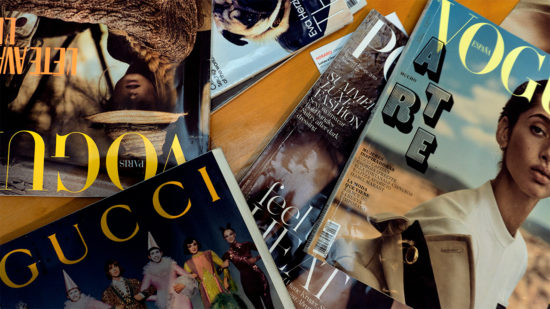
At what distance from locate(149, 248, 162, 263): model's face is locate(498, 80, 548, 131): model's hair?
0.61 m

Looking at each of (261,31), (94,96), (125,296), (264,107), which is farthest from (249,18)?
(125,296)

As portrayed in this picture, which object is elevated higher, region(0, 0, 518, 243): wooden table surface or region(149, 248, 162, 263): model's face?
region(0, 0, 518, 243): wooden table surface

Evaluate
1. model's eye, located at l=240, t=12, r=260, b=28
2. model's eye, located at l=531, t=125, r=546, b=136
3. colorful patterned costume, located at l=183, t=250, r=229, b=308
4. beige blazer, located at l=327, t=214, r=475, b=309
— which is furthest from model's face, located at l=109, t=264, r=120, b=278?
model's eye, located at l=531, t=125, r=546, b=136

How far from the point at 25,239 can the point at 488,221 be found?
760 millimetres

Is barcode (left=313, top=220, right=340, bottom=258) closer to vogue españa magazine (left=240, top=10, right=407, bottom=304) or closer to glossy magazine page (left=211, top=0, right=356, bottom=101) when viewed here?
vogue españa magazine (left=240, top=10, right=407, bottom=304)

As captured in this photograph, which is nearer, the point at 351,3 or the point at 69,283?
the point at 69,283

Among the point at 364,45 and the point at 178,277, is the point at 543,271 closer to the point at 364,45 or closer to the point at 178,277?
the point at 364,45

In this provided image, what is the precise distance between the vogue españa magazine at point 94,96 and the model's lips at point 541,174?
0.56m

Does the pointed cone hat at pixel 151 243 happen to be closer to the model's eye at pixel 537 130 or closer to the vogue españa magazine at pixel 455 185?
the vogue españa magazine at pixel 455 185

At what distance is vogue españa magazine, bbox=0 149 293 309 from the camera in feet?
1.95

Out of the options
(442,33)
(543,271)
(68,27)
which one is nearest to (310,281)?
(543,271)

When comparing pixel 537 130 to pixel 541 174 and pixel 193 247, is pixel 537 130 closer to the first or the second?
pixel 541 174

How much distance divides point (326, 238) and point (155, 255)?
0.28m

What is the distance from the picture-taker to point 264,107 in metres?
0.68
